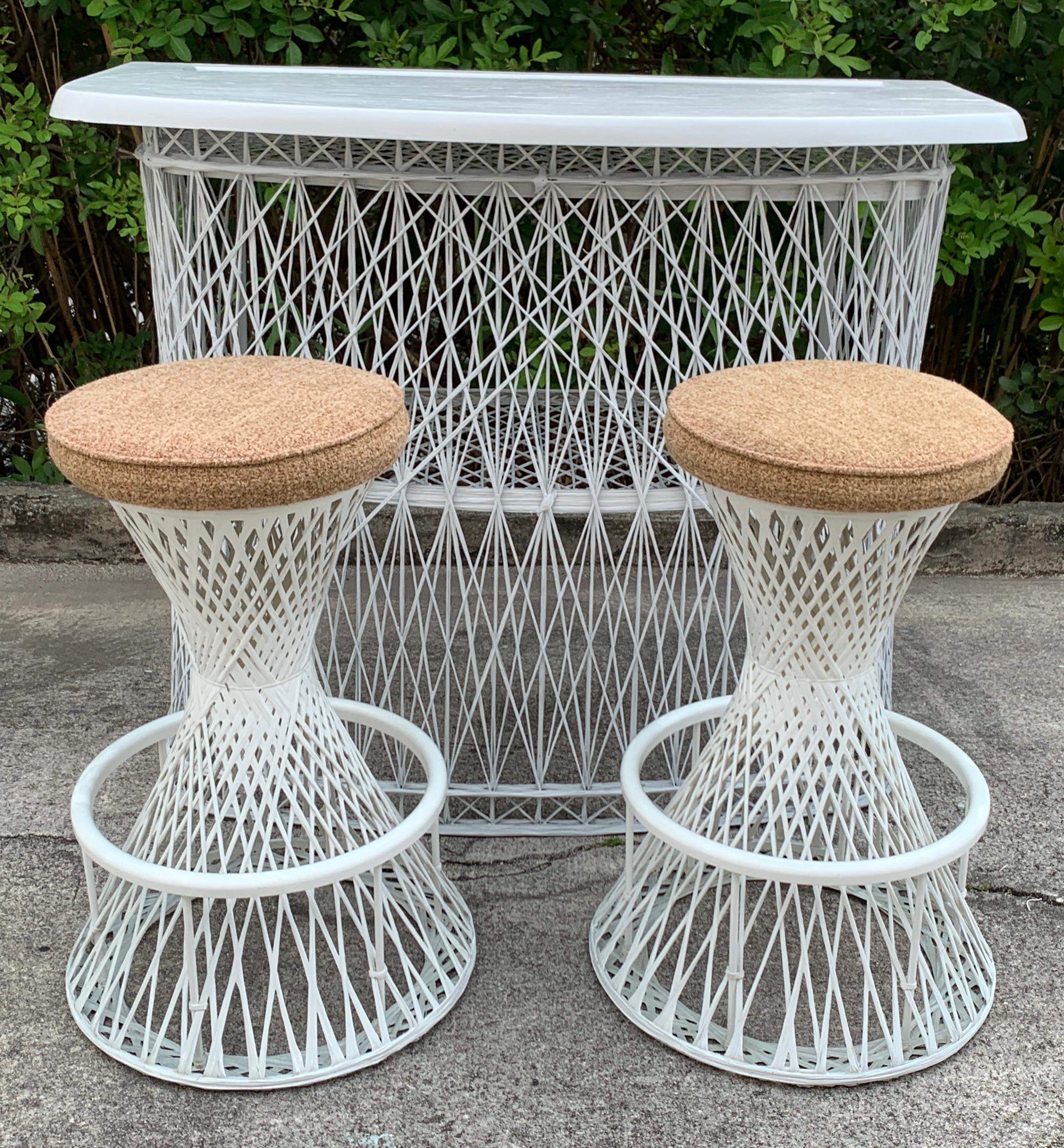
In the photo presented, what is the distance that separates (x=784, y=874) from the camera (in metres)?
1.65

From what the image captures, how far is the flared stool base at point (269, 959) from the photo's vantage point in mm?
1689

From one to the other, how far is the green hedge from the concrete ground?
98 centimetres

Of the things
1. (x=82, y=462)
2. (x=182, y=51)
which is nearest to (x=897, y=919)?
(x=82, y=462)

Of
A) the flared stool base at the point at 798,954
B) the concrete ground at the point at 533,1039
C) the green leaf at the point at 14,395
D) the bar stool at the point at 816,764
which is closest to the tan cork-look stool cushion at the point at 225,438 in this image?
the bar stool at the point at 816,764

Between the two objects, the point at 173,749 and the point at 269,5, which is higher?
the point at 269,5

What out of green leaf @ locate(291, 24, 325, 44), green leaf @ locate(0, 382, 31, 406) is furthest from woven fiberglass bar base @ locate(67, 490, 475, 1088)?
green leaf @ locate(0, 382, 31, 406)

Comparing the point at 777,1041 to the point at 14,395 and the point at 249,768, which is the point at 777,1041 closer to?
the point at 249,768

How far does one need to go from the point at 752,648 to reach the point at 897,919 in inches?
22.0

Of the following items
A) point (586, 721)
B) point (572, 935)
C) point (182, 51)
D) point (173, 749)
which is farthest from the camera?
point (182, 51)

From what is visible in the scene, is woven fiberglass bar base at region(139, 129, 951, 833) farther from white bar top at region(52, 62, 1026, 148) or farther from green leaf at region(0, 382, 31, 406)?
green leaf at region(0, 382, 31, 406)

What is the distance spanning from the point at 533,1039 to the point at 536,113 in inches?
47.2

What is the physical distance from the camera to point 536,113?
1.71 m

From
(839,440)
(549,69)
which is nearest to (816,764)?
(839,440)

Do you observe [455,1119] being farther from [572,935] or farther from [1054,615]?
[1054,615]
